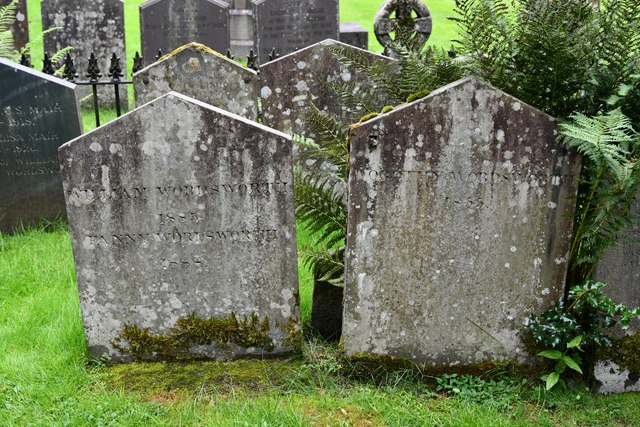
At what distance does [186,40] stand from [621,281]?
9848 mm

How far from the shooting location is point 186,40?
1277 cm

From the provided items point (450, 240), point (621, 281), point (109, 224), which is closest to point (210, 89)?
point (109, 224)

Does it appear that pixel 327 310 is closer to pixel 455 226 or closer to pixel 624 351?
pixel 455 226

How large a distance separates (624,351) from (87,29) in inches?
437

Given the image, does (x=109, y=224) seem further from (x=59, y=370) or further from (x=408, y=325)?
(x=408, y=325)

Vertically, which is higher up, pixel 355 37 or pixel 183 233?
pixel 183 233

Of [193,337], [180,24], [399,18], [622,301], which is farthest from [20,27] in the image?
[622,301]

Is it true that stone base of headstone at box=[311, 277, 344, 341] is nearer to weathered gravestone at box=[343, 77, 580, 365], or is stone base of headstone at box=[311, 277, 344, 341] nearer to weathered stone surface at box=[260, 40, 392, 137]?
weathered gravestone at box=[343, 77, 580, 365]

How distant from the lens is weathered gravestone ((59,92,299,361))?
4254mm

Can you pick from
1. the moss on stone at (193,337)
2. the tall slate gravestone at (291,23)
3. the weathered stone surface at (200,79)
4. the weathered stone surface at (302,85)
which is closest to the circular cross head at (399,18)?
the tall slate gravestone at (291,23)

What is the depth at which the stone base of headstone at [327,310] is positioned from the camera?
4.91m

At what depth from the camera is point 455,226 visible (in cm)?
439

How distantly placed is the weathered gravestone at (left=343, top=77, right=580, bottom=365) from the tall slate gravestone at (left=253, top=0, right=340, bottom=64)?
29.4 feet

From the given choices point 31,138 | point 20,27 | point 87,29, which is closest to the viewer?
point 31,138
